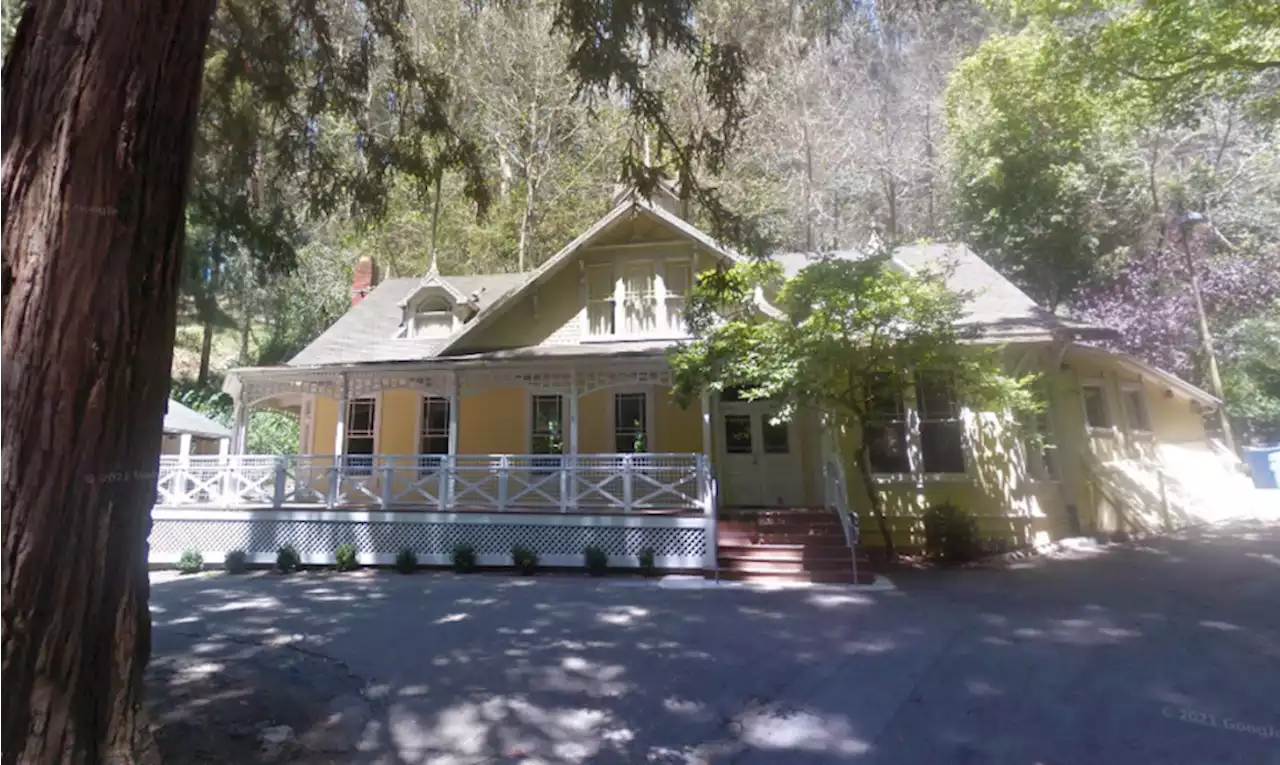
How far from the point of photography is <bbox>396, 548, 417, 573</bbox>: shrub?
1121cm

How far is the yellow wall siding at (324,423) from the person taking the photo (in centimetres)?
1556

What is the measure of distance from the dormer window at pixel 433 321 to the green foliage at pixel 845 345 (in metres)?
7.15

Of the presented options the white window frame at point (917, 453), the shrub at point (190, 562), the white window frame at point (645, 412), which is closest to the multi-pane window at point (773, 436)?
the white window frame at point (917, 453)

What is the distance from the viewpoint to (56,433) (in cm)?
249

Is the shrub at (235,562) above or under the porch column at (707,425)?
under

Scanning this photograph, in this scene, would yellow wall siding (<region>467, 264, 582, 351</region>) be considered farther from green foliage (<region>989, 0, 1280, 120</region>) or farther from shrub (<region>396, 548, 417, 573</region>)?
green foliage (<region>989, 0, 1280, 120</region>)

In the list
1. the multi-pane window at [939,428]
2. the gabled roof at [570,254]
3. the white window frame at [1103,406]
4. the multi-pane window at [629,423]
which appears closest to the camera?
the multi-pane window at [939,428]

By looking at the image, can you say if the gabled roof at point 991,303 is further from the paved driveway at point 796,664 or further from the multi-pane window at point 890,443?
the paved driveway at point 796,664

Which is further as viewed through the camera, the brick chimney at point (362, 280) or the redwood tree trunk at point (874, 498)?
the brick chimney at point (362, 280)

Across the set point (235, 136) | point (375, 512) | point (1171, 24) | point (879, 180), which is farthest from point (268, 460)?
point (879, 180)

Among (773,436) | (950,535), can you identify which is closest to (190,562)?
(773,436)

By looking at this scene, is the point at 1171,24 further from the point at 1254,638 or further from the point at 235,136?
the point at 235,136

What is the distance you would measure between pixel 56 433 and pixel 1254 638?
29.6 ft

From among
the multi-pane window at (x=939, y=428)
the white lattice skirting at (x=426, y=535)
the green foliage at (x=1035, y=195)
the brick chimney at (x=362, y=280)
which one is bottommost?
the white lattice skirting at (x=426, y=535)
